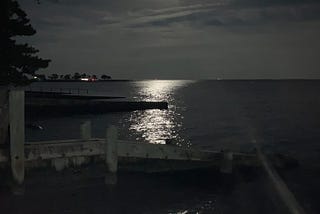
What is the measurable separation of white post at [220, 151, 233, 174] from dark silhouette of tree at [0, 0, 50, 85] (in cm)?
943

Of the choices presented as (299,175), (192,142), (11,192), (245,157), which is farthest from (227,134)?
(11,192)

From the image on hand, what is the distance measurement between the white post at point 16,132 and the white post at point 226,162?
8389 millimetres

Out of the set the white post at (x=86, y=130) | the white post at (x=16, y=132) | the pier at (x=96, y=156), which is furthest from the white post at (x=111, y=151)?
the white post at (x=16, y=132)

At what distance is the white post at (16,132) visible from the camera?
33.0 feet

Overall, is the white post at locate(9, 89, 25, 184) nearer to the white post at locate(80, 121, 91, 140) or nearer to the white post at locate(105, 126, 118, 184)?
the white post at locate(105, 126, 118, 184)

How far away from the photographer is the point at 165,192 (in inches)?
590

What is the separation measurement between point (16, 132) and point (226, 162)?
28.7 ft

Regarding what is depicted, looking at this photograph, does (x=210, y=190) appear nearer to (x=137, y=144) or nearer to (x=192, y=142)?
(x=137, y=144)

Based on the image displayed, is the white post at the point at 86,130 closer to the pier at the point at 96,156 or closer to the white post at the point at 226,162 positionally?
the pier at the point at 96,156

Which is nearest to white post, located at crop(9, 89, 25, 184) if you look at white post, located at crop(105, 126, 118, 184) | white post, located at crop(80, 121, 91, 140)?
white post, located at crop(105, 126, 118, 184)

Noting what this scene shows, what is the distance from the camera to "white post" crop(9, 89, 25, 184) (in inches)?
396

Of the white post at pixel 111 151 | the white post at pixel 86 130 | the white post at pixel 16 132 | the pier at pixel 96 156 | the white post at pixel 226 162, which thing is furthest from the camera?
the white post at pixel 226 162

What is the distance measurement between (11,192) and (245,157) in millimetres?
10094

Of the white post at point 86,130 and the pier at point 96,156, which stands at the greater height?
the white post at point 86,130
